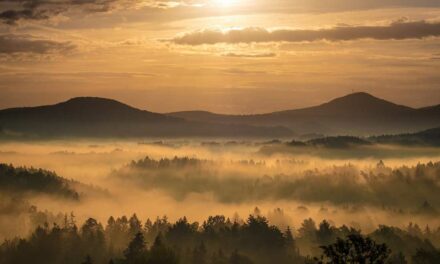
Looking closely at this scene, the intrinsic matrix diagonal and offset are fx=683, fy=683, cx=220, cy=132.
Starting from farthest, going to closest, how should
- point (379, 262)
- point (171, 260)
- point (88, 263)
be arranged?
point (171, 260)
point (88, 263)
point (379, 262)

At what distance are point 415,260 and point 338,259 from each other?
141m

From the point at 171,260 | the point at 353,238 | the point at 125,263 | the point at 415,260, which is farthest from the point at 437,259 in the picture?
the point at 353,238

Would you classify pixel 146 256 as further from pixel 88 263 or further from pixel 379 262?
pixel 379 262

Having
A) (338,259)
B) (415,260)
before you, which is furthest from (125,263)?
(338,259)

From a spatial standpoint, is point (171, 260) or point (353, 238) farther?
point (171, 260)

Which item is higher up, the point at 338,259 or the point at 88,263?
the point at 338,259

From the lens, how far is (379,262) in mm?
65625

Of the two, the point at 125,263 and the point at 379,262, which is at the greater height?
the point at 379,262

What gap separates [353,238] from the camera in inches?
2645

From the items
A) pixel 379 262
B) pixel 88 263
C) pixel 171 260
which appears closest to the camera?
pixel 379 262

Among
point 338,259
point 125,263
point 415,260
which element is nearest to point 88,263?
point 125,263

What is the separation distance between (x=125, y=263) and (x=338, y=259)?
135035 mm

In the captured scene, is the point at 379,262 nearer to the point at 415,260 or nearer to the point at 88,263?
the point at 88,263

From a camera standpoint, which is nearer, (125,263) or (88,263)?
(88,263)
